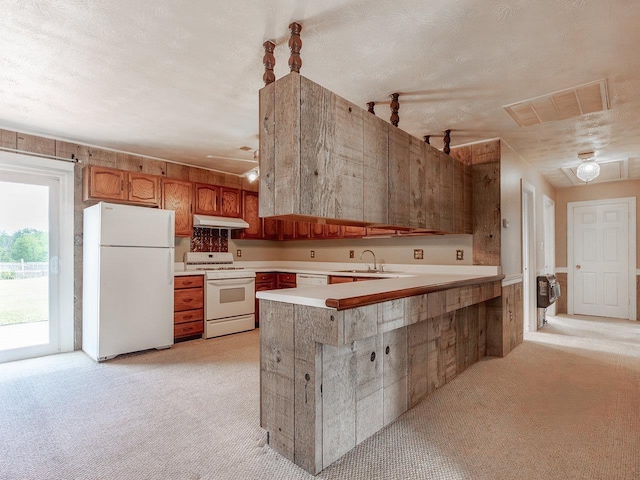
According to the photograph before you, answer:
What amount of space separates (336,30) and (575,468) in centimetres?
269

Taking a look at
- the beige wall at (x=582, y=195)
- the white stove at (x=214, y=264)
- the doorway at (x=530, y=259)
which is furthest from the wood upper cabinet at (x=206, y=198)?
the beige wall at (x=582, y=195)

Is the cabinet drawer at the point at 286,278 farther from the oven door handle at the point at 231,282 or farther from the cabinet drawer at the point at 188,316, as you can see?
the cabinet drawer at the point at 188,316

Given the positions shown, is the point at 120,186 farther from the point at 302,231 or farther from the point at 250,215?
the point at 302,231

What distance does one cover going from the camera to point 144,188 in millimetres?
4273

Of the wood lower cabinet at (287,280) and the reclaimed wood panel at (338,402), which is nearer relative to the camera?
the reclaimed wood panel at (338,402)

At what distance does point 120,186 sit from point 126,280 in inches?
45.2

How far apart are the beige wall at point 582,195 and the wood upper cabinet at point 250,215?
5355 mm

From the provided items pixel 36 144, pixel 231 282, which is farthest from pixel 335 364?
pixel 36 144

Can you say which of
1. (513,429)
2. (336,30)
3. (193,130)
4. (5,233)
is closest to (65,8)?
(336,30)

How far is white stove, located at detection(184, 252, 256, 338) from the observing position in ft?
14.9

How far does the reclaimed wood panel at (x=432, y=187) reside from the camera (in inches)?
114

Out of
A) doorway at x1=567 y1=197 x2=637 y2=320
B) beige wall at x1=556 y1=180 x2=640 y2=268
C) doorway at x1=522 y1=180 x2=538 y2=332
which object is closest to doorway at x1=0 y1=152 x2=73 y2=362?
doorway at x1=522 y1=180 x2=538 y2=332

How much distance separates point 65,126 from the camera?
3510mm

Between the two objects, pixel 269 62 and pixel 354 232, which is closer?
pixel 269 62
